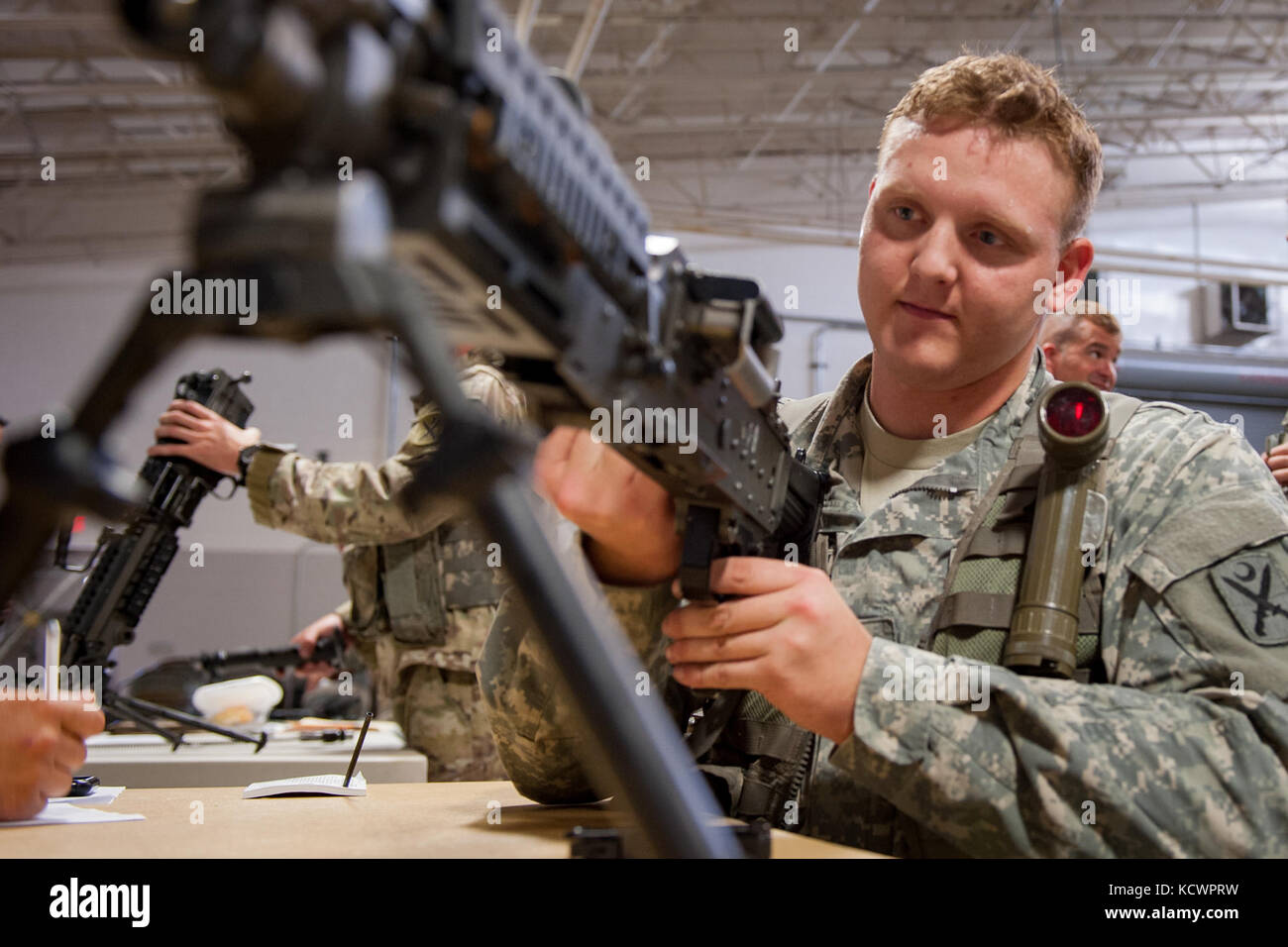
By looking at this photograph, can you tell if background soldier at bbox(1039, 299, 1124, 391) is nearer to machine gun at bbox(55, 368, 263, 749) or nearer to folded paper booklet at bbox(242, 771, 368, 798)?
machine gun at bbox(55, 368, 263, 749)

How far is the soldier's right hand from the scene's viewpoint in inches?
36.7

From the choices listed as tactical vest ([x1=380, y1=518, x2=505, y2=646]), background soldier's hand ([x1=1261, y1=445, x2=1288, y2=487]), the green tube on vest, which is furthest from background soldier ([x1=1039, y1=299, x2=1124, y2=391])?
the green tube on vest

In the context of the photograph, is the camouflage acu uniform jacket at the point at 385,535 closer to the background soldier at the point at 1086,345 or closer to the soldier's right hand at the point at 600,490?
the soldier's right hand at the point at 600,490

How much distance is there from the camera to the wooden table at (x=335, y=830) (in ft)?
2.77

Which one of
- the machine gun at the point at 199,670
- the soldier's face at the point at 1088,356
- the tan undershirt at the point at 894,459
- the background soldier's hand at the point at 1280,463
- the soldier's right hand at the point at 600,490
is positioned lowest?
the machine gun at the point at 199,670

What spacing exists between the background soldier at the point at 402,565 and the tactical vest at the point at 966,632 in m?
1.50

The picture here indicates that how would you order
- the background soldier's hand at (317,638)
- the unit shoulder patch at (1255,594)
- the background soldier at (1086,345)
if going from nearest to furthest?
the unit shoulder patch at (1255,594) → the background soldier's hand at (317,638) → the background soldier at (1086,345)

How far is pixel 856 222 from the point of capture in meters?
8.42

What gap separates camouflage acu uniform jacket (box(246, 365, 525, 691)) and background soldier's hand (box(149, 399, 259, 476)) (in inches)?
2.7

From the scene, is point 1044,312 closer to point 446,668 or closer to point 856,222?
point 446,668

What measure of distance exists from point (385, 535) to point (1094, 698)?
1.98 meters

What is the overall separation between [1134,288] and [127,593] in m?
8.45

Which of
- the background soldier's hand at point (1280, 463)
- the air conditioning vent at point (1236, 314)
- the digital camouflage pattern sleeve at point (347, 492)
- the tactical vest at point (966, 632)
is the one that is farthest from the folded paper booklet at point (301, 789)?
the air conditioning vent at point (1236, 314)
